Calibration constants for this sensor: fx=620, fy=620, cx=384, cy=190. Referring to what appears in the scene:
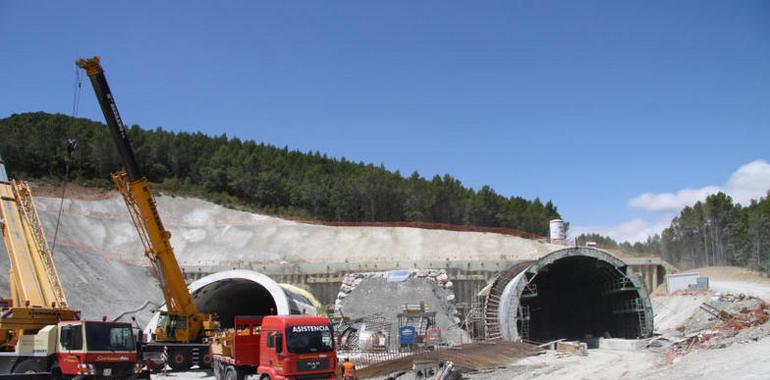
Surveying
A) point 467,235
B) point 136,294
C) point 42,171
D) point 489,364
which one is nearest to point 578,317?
point 489,364

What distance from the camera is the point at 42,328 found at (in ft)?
58.1

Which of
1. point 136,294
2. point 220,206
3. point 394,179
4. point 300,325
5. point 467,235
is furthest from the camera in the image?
point 394,179

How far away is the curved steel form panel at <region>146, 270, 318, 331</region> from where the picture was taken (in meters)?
27.5

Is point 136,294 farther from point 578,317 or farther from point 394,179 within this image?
point 394,179

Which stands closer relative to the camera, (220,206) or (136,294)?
(136,294)

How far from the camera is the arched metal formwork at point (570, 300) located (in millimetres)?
25797

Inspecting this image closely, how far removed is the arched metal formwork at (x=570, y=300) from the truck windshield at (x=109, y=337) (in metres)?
14.7

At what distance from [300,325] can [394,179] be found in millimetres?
60038

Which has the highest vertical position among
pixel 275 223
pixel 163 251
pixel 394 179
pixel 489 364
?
pixel 394 179

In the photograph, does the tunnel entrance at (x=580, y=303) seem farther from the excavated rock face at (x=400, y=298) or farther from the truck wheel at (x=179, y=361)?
the truck wheel at (x=179, y=361)

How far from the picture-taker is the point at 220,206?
6316cm

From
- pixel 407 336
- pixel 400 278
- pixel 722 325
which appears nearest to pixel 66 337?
pixel 407 336

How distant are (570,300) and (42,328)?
25102 millimetres

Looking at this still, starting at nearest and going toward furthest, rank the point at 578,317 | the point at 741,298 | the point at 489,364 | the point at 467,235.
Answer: the point at 489,364, the point at 741,298, the point at 578,317, the point at 467,235
